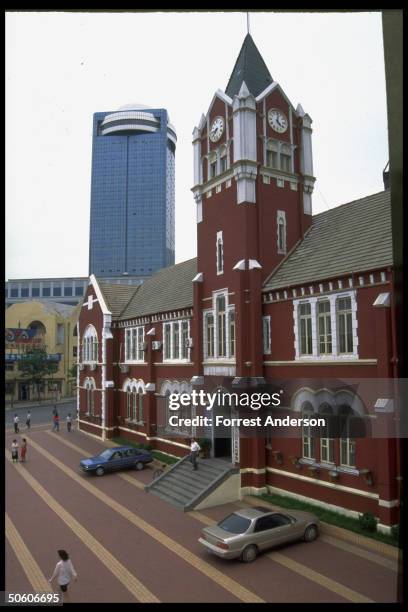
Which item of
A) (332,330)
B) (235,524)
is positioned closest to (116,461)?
(235,524)

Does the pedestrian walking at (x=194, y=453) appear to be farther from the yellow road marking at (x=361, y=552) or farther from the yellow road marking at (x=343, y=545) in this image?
the yellow road marking at (x=361, y=552)

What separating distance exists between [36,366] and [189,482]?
3672 cm

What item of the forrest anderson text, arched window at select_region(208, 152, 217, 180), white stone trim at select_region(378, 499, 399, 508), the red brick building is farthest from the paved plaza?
arched window at select_region(208, 152, 217, 180)

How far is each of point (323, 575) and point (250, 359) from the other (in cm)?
898

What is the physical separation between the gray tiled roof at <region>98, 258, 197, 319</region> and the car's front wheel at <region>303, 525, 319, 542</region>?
13.0 m

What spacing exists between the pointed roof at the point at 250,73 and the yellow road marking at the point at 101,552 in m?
20.0

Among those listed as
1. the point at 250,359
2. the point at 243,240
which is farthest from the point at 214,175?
the point at 250,359

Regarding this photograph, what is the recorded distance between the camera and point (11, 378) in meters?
53.8

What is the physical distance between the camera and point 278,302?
19109 millimetres

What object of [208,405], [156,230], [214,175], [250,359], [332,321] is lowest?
[208,405]

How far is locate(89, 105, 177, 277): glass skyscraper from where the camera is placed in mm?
27623

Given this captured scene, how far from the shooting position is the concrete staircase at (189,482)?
18656 millimetres

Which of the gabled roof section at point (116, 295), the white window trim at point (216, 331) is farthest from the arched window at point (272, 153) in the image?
the gabled roof section at point (116, 295)

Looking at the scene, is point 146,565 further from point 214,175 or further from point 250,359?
point 214,175
